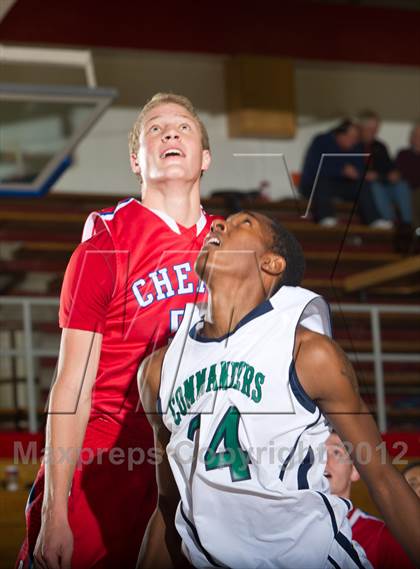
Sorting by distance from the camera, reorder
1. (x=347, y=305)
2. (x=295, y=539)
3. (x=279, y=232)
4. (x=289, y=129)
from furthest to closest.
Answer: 1. (x=289, y=129)
2. (x=347, y=305)
3. (x=279, y=232)
4. (x=295, y=539)

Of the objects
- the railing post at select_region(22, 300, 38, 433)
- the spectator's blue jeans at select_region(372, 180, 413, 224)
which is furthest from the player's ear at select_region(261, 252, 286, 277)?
the railing post at select_region(22, 300, 38, 433)

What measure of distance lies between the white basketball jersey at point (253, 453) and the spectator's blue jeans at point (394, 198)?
1.33 meters

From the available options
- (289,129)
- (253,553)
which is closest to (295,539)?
(253,553)

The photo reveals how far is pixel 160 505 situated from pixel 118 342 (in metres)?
0.22

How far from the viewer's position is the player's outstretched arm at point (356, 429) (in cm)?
134

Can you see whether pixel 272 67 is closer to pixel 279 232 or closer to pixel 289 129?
pixel 289 129

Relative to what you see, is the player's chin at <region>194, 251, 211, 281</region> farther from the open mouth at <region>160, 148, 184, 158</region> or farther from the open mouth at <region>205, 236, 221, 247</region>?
the open mouth at <region>160, 148, 184, 158</region>

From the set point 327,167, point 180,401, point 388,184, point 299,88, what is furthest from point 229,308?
point 299,88

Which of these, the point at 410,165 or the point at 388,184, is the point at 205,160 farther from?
the point at 410,165

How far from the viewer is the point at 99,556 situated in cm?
152

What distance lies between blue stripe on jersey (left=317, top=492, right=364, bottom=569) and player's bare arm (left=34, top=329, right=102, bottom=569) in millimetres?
329

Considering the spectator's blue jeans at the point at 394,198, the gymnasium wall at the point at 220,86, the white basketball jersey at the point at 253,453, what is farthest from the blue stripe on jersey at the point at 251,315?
the gymnasium wall at the point at 220,86

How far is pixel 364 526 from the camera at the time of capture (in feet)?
6.38

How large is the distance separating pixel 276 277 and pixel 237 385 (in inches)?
5.9
